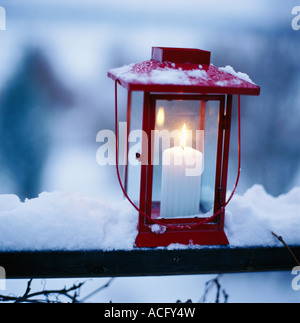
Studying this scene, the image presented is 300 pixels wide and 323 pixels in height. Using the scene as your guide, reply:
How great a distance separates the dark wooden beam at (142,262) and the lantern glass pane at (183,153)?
0.11m

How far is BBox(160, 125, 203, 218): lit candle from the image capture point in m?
1.12

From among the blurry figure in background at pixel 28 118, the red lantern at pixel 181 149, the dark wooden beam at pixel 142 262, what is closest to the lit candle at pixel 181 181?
the red lantern at pixel 181 149

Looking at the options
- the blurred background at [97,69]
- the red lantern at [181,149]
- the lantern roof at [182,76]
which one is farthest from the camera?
the blurred background at [97,69]

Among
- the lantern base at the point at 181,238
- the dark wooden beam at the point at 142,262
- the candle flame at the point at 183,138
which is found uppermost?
the candle flame at the point at 183,138

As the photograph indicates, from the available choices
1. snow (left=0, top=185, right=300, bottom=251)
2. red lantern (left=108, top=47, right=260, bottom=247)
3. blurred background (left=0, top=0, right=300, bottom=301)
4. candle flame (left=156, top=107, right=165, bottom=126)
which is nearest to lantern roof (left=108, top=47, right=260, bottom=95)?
red lantern (left=108, top=47, right=260, bottom=247)

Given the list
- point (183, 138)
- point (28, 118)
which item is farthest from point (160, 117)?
point (28, 118)

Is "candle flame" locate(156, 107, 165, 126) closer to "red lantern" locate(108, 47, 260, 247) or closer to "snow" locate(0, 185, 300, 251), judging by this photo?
"red lantern" locate(108, 47, 260, 247)

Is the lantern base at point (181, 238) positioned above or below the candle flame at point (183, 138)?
below

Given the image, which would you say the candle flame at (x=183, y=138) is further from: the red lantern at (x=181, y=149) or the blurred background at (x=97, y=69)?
the blurred background at (x=97, y=69)

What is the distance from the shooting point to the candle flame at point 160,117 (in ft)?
3.56

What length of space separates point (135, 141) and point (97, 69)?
866 mm

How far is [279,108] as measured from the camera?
2.09 metres

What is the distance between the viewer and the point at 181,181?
3.76ft
